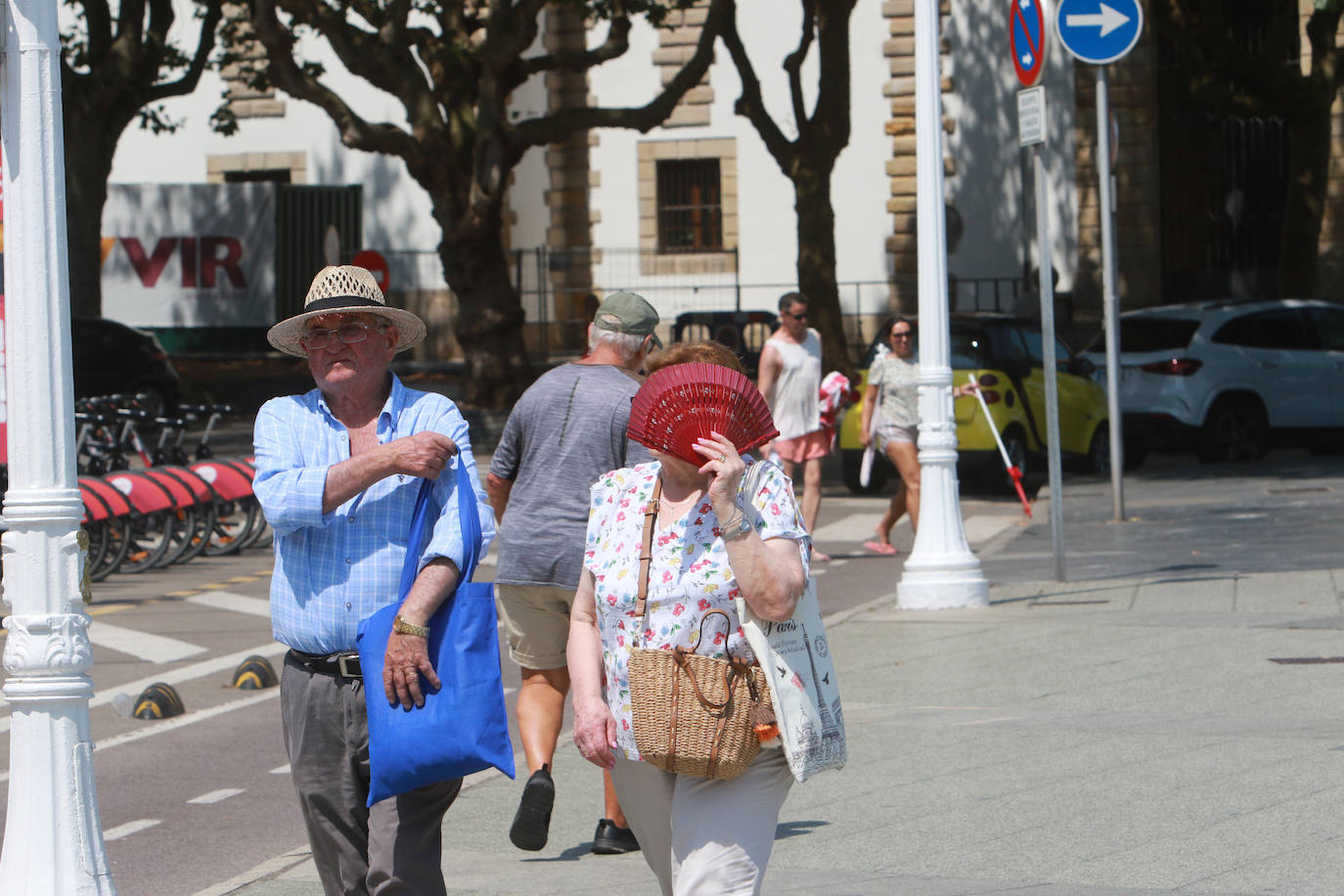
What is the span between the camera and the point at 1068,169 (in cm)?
3584

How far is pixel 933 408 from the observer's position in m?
12.0

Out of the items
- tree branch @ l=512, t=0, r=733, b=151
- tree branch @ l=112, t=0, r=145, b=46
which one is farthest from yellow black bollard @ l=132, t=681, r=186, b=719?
tree branch @ l=112, t=0, r=145, b=46

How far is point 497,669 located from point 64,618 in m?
1.27

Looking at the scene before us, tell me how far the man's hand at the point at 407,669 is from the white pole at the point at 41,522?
113 centimetres

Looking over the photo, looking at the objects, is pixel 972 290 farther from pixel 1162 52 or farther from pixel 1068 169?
pixel 1162 52

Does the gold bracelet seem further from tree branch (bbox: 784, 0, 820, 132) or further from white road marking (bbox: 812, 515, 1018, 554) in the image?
tree branch (bbox: 784, 0, 820, 132)

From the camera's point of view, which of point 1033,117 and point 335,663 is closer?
point 335,663

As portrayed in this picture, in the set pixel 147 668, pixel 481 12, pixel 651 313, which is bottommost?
pixel 147 668

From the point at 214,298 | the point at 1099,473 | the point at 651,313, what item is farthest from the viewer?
the point at 214,298

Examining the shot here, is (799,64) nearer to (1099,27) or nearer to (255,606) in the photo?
(1099,27)

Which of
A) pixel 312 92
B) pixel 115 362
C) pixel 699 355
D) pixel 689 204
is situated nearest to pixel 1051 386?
pixel 699 355

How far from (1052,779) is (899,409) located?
7266 millimetres

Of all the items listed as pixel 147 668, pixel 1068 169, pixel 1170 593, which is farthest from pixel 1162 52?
pixel 147 668

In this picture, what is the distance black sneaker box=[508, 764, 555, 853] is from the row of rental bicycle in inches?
335
